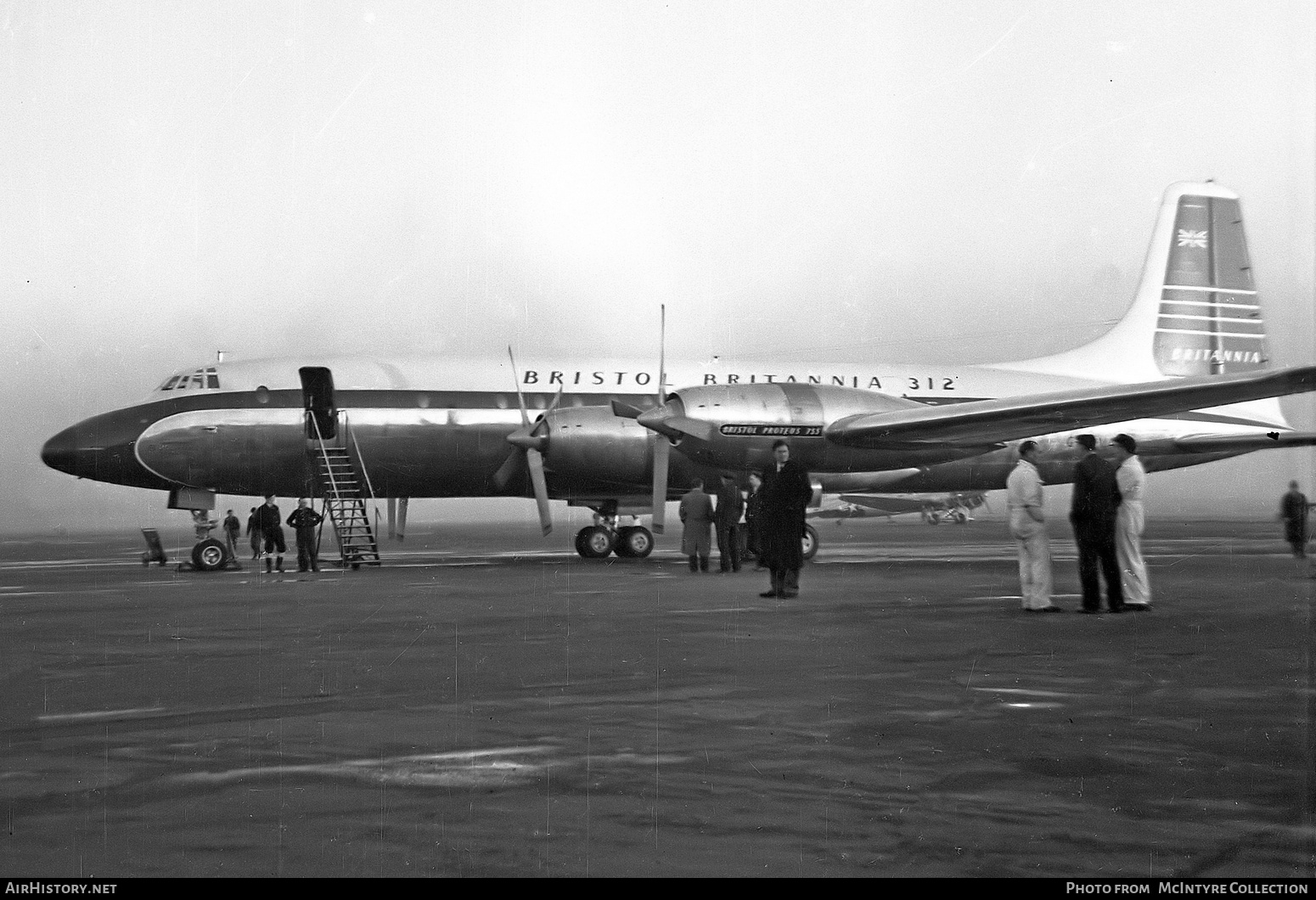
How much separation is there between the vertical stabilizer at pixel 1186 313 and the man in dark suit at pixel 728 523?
11.3 metres

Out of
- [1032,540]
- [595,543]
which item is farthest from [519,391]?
[1032,540]

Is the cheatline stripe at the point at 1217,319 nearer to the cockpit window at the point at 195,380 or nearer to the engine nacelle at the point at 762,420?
the engine nacelle at the point at 762,420

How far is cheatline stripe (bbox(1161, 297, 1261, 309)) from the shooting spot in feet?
94.1

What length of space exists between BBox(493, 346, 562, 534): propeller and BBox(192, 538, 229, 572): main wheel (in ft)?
17.6

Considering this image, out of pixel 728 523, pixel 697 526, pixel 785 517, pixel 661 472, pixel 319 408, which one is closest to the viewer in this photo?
pixel 785 517

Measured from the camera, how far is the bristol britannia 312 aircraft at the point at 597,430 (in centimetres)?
2006

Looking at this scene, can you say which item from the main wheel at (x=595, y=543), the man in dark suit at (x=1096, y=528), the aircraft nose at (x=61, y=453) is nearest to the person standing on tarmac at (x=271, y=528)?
the aircraft nose at (x=61, y=453)

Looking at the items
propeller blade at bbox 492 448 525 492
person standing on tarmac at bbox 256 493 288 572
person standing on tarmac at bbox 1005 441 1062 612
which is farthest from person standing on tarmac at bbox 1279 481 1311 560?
person standing on tarmac at bbox 256 493 288 572

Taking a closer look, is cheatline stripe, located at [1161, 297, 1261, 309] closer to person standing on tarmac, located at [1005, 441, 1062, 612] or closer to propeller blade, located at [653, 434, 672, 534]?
propeller blade, located at [653, 434, 672, 534]

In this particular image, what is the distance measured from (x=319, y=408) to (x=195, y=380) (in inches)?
98.1

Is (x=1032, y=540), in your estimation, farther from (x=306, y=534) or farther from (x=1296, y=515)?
(x=306, y=534)

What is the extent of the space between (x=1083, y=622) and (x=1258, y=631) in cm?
158

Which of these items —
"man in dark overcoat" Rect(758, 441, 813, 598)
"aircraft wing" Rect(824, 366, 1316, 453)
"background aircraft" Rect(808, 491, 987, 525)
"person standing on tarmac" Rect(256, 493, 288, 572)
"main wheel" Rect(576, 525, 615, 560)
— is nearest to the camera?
"man in dark overcoat" Rect(758, 441, 813, 598)

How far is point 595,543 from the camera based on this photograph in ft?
81.4
